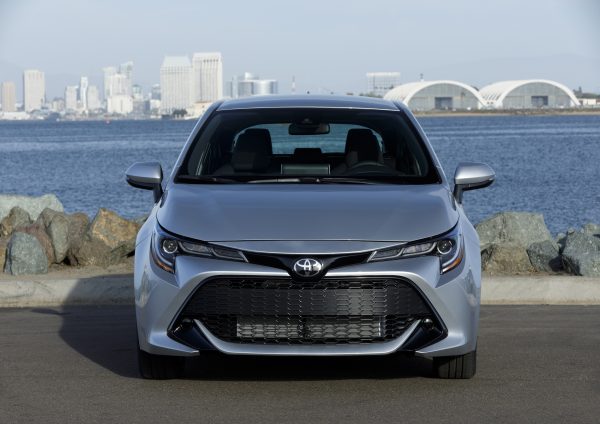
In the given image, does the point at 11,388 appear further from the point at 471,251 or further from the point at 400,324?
the point at 471,251

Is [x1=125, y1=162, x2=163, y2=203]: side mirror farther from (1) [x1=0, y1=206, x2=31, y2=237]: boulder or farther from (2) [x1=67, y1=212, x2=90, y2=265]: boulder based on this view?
(1) [x1=0, y1=206, x2=31, y2=237]: boulder

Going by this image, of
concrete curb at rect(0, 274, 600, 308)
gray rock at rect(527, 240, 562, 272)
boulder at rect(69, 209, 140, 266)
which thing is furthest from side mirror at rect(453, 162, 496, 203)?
boulder at rect(69, 209, 140, 266)

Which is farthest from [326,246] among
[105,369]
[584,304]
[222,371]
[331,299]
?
[584,304]

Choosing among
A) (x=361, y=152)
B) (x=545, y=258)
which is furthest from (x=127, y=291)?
(x=545, y=258)

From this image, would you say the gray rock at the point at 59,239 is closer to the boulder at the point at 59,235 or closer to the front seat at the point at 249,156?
the boulder at the point at 59,235

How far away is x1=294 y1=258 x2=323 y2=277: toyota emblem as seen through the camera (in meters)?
6.20

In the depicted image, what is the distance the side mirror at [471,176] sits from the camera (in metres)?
7.29

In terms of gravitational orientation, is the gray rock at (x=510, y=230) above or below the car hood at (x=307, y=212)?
below

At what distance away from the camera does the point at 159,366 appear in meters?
6.82

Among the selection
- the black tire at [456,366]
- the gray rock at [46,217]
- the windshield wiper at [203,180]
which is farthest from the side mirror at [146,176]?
the gray rock at [46,217]

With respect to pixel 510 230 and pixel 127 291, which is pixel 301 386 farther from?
pixel 510 230

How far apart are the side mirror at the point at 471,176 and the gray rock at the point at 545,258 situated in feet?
16.2

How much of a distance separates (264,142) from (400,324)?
1860 millimetres

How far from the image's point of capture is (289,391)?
6582 mm
